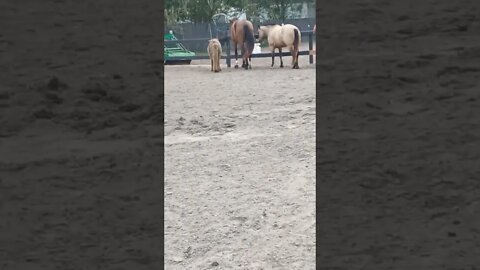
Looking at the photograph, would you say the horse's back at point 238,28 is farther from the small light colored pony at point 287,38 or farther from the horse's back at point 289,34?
the horse's back at point 289,34

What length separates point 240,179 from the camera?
507 centimetres

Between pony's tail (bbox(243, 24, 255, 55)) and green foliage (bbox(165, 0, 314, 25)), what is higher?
green foliage (bbox(165, 0, 314, 25))

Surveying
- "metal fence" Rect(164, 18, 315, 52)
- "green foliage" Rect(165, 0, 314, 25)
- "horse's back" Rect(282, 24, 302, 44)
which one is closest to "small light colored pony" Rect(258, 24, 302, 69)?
"horse's back" Rect(282, 24, 302, 44)

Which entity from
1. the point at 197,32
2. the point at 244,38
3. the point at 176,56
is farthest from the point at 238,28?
the point at 197,32
